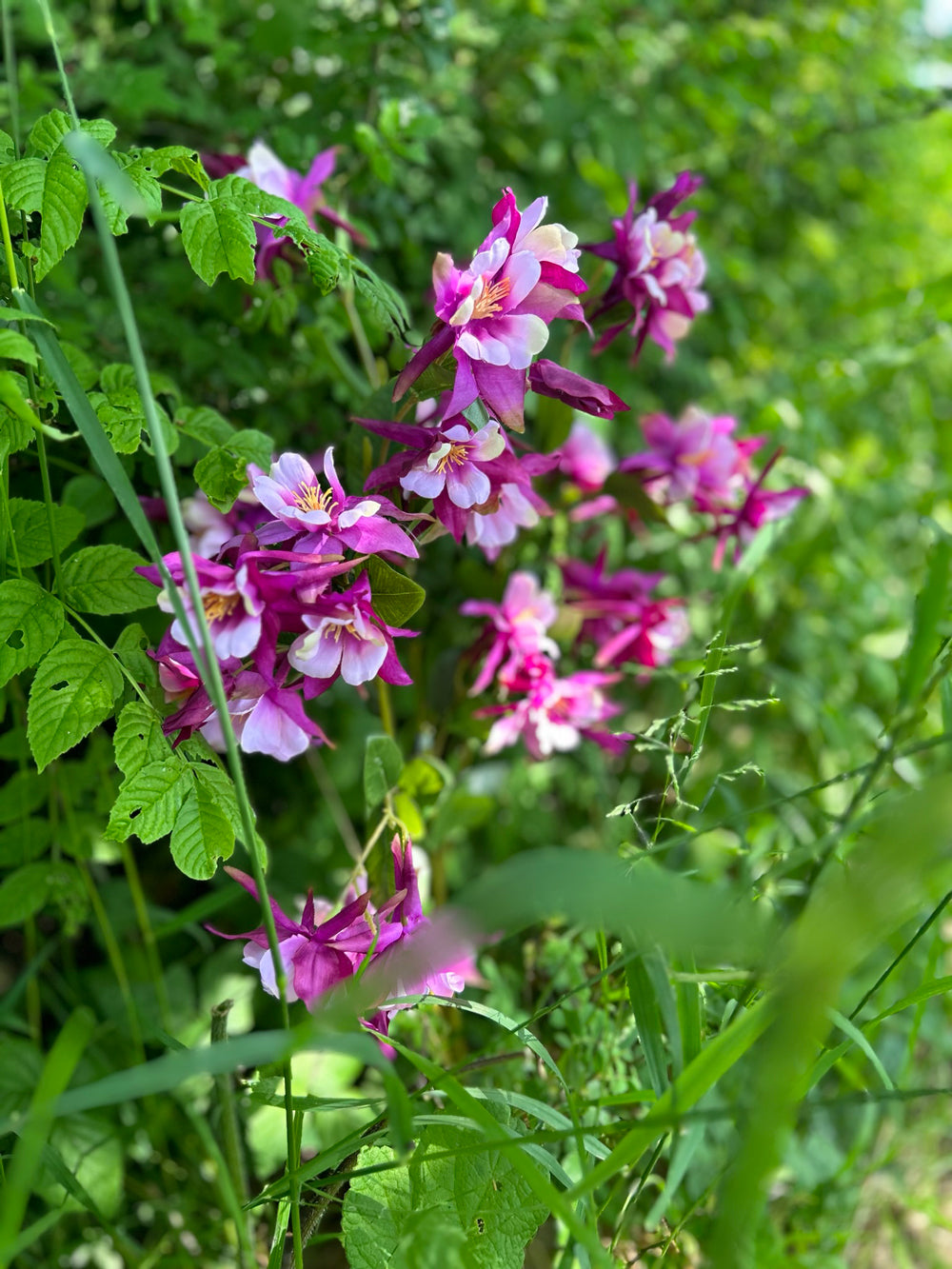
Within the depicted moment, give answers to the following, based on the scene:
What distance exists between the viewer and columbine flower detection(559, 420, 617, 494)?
123 cm

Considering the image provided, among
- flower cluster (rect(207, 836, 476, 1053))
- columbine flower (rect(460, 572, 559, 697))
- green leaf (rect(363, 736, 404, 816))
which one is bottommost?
green leaf (rect(363, 736, 404, 816))

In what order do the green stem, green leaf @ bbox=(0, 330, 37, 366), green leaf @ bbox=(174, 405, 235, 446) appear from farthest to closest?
the green stem, green leaf @ bbox=(174, 405, 235, 446), green leaf @ bbox=(0, 330, 37, 366)

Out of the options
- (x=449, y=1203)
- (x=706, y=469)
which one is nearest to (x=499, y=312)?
(x=706, y=469)

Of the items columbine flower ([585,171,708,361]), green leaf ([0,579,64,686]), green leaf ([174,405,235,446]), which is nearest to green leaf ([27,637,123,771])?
green leaf ([0,579,64,686])

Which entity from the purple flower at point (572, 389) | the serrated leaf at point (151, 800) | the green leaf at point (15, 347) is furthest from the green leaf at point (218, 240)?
the serrated leaf at point (151, 800)

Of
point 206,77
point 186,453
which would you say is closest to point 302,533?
point 186,453

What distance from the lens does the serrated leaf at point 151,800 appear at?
681 millimetres

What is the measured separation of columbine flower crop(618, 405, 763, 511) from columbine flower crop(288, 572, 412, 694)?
1.94 ft

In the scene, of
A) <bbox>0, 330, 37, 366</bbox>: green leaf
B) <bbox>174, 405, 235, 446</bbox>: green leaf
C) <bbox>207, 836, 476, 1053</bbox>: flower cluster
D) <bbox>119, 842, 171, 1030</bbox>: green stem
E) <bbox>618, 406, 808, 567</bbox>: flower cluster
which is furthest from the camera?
<bbox>618, 406, 808, 567</bbox>: flower cluster

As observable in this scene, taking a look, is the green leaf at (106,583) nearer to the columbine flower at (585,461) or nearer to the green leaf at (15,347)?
the green leaf at (15,347)

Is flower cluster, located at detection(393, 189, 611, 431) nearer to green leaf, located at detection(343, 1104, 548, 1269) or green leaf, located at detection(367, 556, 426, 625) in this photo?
green leaf, located at detection(367, 556, 426, 625)

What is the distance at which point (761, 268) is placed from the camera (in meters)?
2.07

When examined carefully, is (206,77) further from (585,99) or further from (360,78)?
(585,99)

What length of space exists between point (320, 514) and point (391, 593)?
3.5 inches
